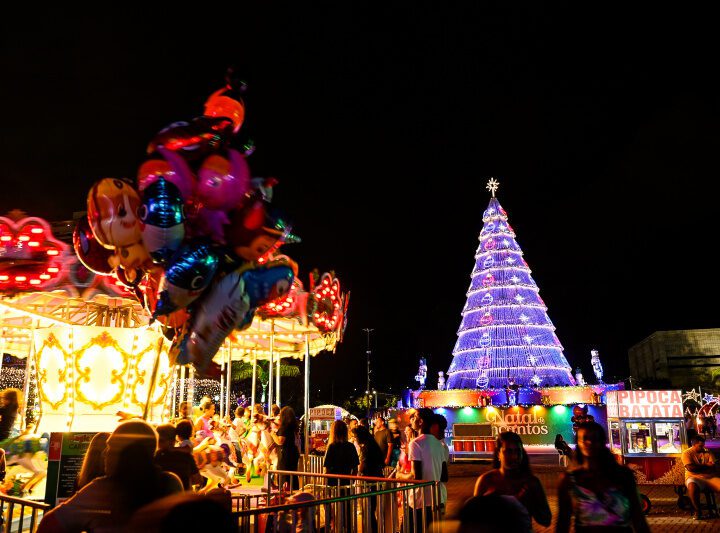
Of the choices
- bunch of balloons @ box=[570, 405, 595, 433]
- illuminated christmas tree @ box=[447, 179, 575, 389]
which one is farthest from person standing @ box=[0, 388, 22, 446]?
illuminated christmas tree @ box=[447, 179, 575, 389]

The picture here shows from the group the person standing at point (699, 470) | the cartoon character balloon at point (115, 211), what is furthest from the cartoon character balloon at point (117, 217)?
the person standing at point (699, 470)

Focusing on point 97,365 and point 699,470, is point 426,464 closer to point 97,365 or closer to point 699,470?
point 97,365

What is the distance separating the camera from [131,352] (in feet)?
32.4

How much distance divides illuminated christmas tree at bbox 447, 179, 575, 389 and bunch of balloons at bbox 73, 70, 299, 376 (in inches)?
1380

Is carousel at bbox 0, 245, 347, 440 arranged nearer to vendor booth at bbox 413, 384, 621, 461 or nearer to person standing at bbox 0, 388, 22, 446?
person standing at bbox 0, 388, 22, 446

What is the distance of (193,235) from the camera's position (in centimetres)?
745

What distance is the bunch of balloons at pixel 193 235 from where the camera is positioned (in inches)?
279

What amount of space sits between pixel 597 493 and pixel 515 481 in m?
0.62

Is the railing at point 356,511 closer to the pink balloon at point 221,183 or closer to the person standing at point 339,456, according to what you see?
the person standing at point 339,456

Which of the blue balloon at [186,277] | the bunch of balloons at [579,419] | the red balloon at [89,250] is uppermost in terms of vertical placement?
the red balloon at [89,250]

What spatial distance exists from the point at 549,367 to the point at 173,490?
4032 cm

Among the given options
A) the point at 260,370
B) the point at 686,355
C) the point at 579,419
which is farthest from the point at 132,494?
the point at 686,355

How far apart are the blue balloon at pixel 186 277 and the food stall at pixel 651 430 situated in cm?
1073

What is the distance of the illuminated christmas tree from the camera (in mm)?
40719
